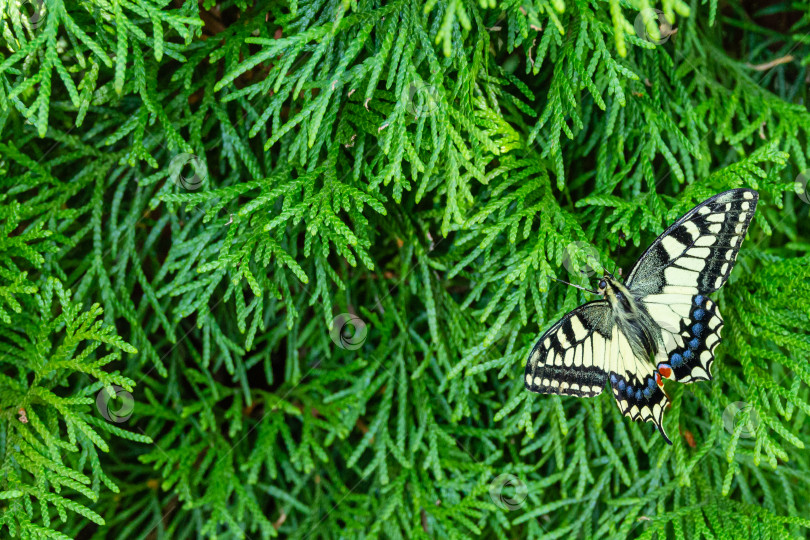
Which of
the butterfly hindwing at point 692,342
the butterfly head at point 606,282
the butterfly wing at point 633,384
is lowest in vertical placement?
the butterfly wing at point 633,384

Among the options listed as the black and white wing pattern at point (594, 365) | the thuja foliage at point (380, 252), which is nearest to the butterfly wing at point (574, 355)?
the black and white wing pattern at point (594, 365)

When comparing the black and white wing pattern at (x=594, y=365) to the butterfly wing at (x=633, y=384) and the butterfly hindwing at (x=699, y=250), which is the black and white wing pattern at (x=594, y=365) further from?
the butterfly hindwing at (x=699, y=250)

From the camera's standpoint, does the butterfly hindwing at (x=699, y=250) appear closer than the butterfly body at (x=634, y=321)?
Yes

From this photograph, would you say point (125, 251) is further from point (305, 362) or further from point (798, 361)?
point (798, 361)

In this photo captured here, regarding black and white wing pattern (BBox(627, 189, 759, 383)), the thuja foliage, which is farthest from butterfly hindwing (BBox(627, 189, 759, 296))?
the thuja foliage

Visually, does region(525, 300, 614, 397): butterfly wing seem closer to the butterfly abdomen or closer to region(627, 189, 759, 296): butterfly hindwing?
the butterfly abdomen

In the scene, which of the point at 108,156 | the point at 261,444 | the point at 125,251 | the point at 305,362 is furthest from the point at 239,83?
the point at 261,444
